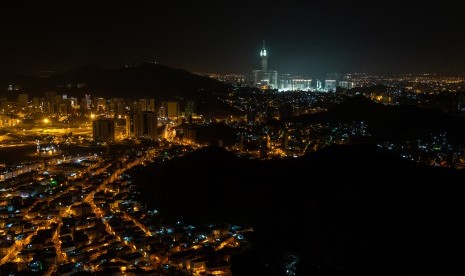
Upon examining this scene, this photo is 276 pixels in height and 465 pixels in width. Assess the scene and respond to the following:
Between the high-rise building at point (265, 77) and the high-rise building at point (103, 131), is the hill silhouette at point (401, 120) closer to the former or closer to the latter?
the high-rise building at point (103, 131)

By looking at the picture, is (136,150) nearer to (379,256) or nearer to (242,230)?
(242,230)

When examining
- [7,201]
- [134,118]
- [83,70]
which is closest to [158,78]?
[83,70]

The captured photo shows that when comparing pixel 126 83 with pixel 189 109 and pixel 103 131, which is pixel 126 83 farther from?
pixel 103 131

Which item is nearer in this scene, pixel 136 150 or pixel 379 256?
pixel 379 256

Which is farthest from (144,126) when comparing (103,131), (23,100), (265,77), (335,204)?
(265,77)

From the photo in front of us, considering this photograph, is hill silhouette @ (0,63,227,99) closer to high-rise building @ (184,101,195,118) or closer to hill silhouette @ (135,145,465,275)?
high-rise building @ (184,101,195,118)

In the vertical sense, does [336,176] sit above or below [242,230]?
above
